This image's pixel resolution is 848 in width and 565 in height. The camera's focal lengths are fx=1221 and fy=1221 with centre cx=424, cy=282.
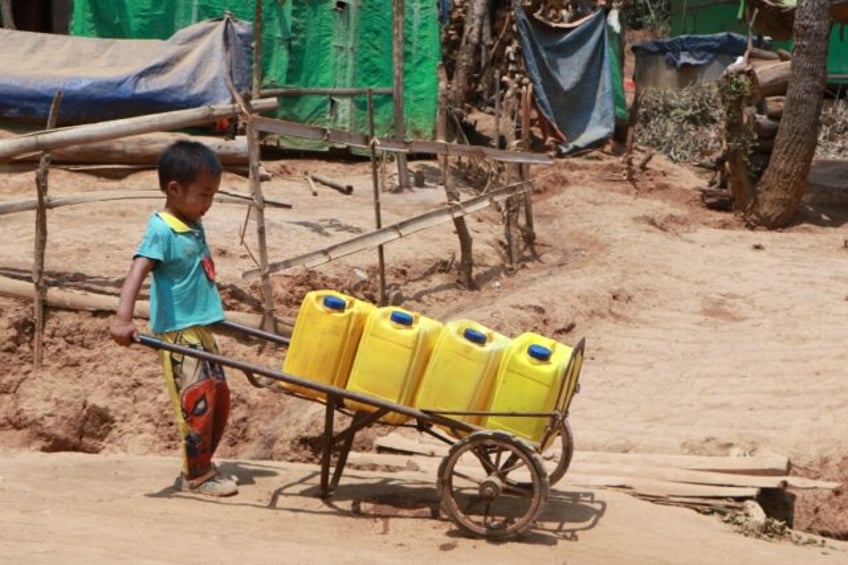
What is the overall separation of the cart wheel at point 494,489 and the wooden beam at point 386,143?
3.22 m

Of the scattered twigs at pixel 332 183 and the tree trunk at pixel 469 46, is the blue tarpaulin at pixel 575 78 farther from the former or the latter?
the scattered twigs at pixel 332 183

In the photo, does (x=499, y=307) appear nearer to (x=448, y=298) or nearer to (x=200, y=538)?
(x=448, y=298)

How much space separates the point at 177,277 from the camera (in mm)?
5055

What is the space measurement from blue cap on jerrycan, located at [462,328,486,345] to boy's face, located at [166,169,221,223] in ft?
3.89

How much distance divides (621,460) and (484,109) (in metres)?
12.2

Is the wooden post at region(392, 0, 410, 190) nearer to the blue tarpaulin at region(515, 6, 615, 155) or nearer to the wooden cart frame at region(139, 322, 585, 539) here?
the blue tarpaulin at region(515, 6, 615, 155)

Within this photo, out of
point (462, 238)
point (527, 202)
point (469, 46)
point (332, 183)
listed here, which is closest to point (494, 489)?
point (462, 238)

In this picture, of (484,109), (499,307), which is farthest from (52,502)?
(484,109)

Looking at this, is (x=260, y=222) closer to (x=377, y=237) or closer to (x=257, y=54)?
(x=377, y=237)

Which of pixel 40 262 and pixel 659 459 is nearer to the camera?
pixel 659 459

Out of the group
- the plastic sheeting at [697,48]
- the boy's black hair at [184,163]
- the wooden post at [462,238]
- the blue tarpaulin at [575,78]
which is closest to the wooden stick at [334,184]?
the wooden post at [462,238]

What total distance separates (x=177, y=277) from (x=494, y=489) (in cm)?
156

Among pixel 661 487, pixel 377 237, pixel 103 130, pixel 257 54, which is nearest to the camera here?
pixel 661 487

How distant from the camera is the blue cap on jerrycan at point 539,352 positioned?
190 inches
